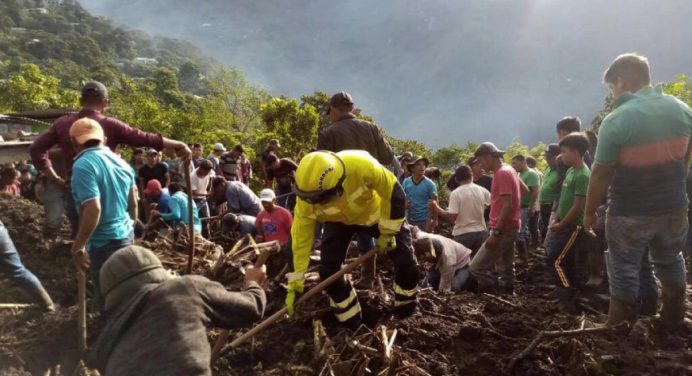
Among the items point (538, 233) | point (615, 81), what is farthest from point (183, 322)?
point (538, 233)

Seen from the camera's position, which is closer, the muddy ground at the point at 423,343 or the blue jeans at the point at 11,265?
the muddy ground at the point at 423,343

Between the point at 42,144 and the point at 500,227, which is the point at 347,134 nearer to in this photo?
the point at 500,227

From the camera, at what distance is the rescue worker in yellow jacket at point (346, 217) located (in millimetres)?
3037

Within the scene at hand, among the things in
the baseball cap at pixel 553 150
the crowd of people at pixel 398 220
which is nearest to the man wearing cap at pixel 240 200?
the crowd of people at pixel 398 220

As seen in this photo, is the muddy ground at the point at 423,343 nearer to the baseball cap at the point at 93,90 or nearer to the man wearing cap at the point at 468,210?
the man wearing cap at the point at 468,210

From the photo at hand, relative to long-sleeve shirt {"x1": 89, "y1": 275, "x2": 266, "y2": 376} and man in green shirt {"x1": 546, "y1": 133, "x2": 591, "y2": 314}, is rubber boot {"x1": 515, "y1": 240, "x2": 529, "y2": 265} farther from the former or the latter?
long-sleeve shirt {"x1": 89, "y1": 275, "x2": 266, "y2": 376}

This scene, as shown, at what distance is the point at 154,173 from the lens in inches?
318

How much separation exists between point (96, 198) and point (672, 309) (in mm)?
4173

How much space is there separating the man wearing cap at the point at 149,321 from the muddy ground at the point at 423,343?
1.21 m

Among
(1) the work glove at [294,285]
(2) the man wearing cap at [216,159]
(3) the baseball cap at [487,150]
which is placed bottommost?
(1) the work glove at [294,285]

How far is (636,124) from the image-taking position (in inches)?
110

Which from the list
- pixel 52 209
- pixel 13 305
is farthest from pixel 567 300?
pixel 52 209

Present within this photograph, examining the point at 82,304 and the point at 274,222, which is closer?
the point at 82,304

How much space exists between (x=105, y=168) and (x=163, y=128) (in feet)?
62.2
